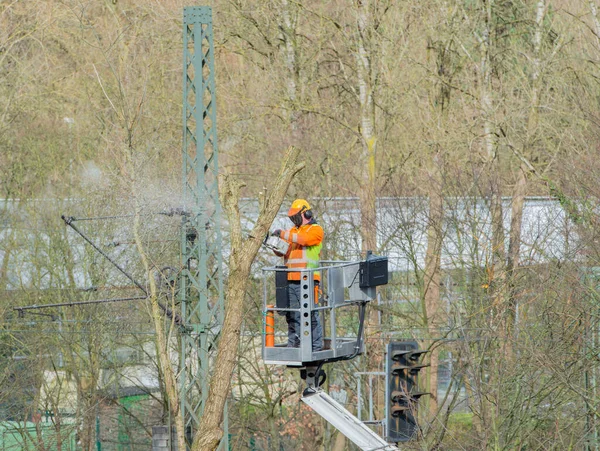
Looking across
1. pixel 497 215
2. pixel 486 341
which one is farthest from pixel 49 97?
pixel 486 341

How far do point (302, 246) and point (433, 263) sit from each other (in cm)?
1363

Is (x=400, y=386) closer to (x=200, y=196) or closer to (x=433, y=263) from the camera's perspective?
(x=200, y=196)

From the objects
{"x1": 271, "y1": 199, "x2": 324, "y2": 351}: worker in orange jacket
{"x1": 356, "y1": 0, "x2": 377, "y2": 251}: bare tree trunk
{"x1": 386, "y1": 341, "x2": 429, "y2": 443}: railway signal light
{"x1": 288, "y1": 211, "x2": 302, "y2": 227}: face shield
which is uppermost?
{"x1": 356, "y1": 0, "x2": 377, "y2": 251}: bare tree trunk

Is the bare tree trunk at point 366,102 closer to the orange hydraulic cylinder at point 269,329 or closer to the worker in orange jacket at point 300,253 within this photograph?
the orange hydraulic cylinder at point 269,329

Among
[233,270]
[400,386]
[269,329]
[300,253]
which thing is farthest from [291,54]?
[400,386]

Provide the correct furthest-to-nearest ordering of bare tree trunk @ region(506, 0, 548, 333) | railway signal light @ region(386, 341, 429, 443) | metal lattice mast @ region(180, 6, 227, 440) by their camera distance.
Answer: bare tree trunk @ region(506, 0, 548, 333), metal lattice mast @ region(180, 6, 227, 440), railway signal light @ region(386, 341, 429, 443)

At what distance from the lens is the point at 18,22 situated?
1276 inches

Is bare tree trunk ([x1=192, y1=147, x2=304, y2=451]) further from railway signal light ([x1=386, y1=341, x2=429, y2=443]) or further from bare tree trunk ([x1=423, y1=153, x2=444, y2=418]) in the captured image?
bare tree trunk ([x1=423, y1=153, x2=444, y2=418])

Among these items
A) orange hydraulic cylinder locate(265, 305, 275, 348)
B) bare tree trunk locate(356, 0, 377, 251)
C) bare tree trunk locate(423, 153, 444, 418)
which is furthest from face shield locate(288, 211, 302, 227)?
bare tree trunk locate(356, 0, 377, 251)

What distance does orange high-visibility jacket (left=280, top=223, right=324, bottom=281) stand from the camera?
12945 millimetres

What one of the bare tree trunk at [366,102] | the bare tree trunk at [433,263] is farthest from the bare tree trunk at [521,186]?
the bare tree trunk at [366,102]

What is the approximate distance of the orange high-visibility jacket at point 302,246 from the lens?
1295 centimetres

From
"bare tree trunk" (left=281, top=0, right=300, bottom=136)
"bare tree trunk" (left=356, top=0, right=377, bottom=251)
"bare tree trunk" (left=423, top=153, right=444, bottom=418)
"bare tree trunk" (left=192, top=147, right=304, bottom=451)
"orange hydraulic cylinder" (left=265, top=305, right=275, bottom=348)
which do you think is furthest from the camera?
"bare tree trunk" (left=281, top=0, right=300, bottom=136)

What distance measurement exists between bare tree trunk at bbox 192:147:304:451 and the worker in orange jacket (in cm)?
25
